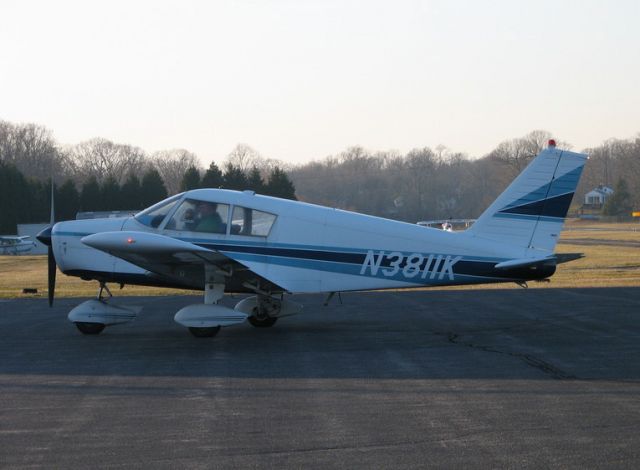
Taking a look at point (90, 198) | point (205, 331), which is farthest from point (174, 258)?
point (90, 198)

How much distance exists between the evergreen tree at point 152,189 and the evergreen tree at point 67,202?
5.23 m

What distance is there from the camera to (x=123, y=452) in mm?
6359

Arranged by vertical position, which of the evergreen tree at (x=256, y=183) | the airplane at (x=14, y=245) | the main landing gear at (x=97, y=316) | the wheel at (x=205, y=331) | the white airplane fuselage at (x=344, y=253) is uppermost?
the white airplane fuselage at (x=344, y=253)

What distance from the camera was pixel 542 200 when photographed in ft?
42.2

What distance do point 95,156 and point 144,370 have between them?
73.5 metres

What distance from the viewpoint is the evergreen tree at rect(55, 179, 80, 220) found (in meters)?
57.0

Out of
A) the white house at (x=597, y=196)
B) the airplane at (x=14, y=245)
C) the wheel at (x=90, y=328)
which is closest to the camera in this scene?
the wheel at (x=90, y=328)

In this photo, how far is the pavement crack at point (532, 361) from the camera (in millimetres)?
9391

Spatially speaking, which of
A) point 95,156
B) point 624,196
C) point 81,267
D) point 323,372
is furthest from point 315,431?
point 624,196

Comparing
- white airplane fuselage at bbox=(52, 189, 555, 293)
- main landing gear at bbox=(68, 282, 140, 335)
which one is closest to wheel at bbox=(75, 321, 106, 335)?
main landing gear at bbox=(68, 282, 140, 335)

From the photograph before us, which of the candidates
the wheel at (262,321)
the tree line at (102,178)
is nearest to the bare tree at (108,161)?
the tree line at (102,178)

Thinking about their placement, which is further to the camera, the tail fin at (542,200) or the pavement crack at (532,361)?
the tail fin at (542,200)

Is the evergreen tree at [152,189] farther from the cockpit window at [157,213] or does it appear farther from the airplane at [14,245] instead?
the cockpit window at [157,213]

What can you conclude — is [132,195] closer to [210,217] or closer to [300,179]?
[300,179]
